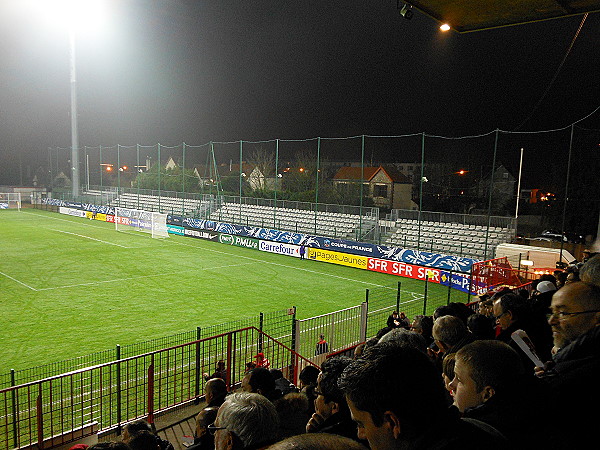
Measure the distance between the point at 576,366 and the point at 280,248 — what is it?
2711 cm

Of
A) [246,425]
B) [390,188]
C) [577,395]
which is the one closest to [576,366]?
[577,395]

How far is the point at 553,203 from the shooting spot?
3756cm

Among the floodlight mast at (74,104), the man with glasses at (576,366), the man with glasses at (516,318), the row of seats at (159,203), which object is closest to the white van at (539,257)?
the man with glasses at (516,318)

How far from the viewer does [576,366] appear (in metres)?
2.51

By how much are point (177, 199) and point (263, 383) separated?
133 feet

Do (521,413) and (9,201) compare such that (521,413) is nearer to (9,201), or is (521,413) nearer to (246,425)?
(246,425)

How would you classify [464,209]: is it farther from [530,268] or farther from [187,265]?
[187,265]

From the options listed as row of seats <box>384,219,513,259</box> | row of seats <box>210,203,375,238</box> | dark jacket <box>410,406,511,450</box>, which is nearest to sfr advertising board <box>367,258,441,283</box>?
row of seats <box>384,219,513,259</box>

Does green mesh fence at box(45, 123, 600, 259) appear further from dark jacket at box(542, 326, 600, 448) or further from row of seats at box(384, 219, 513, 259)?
dark jacket at box(542, 326, 600, 448)

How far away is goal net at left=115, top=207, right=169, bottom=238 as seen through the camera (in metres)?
36.8

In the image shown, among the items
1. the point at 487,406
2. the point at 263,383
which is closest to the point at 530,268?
the point at 263,383

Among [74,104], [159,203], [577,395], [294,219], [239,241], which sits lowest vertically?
[239,241]

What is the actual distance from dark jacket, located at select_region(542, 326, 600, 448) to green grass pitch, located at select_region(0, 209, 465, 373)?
461 inches

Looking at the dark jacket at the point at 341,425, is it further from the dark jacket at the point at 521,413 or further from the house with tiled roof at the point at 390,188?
the house with tiled roof at the point at 390,188
